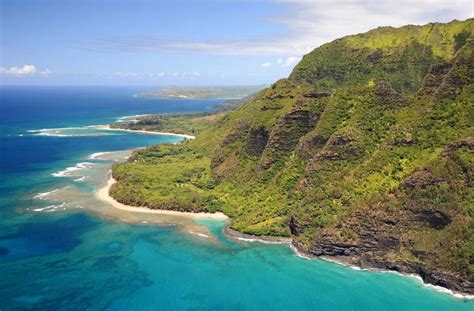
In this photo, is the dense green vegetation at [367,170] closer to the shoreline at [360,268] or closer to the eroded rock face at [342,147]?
the eroded rock face at [342,147]

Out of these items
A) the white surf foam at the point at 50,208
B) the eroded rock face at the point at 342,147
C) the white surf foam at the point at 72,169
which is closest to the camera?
the eroded rock face at the point at 342,147

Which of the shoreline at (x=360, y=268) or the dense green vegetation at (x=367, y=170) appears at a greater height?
the dense green vegetation at (x=367, y=170)

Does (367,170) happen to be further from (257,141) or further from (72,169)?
(72,169)

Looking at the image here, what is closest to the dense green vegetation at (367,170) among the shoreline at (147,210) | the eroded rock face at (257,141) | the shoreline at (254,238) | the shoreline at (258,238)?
the eroded rock face at (257,141)

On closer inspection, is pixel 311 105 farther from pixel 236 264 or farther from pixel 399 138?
pixel 236 264

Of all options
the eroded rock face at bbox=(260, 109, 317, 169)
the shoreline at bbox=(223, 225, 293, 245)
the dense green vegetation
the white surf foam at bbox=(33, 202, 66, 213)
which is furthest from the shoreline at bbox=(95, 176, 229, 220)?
the eroded rock face at bbox=(260, 109, 317, 169)

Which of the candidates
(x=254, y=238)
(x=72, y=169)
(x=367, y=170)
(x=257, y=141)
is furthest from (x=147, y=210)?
(x=72, y=169)

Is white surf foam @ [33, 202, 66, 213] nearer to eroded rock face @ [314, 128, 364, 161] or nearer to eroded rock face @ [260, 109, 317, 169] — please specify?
eroded rock face @ [260, 109, 317, 169]

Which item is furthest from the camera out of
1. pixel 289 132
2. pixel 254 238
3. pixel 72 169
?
A: pixel 72 169
